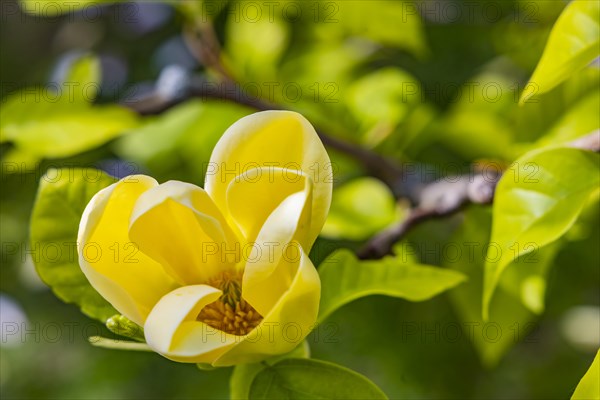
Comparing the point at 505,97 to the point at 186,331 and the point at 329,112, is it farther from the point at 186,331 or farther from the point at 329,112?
the point at 186,331

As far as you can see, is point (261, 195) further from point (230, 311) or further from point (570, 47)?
point (570, 47)

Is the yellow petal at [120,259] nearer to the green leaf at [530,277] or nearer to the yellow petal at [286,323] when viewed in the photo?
the yellow petal at [286,323]

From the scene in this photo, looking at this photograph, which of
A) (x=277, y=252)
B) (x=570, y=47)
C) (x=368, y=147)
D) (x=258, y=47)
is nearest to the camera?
(x=277, y=252)

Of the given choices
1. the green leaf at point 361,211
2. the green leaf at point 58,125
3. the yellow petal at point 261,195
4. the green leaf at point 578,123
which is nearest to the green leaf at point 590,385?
the yellow petal at point 261,195

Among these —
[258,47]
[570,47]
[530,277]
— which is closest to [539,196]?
[570,47]

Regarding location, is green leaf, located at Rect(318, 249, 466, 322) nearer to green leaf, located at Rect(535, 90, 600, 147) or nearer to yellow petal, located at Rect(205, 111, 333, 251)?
yellow petal, located at Rect(205, 111, 333, 251)
